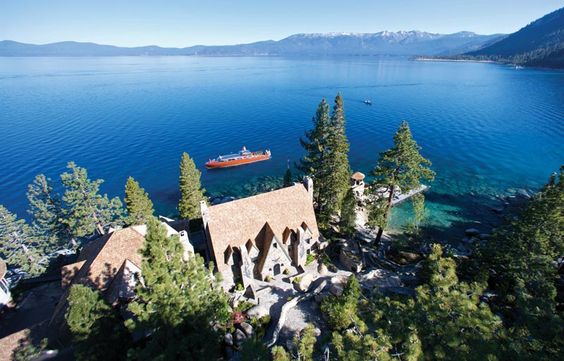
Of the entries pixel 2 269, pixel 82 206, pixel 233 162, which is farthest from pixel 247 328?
pixel 233 162

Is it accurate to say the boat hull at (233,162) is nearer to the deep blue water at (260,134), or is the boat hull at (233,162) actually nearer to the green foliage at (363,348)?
the deep blue water at (260,134)

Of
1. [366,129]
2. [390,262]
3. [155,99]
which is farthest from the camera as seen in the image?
[155,99]

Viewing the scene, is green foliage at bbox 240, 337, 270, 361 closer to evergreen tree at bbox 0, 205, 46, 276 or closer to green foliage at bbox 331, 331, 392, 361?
green foliage at bbox 331, 331, 392, 361

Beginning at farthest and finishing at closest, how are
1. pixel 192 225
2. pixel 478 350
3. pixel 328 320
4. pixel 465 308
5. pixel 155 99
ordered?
1. pixel 155 99
2. pixel 192 225
3. pixel 328 320
4. pixel 465 308
5. pixel 478 350

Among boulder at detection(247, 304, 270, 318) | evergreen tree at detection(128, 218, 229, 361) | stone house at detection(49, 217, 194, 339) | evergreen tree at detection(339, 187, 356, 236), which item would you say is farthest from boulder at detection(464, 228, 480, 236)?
evergreen tree at detection(128, 218, 229, 361)

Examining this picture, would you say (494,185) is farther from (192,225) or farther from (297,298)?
(192,225)

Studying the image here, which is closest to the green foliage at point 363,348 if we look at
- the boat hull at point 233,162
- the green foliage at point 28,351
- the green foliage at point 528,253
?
the green foliage at point 528,253

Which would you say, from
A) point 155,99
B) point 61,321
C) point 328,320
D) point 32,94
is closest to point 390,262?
point 328,320

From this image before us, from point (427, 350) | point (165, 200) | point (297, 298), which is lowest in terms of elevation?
point (165, 200)
